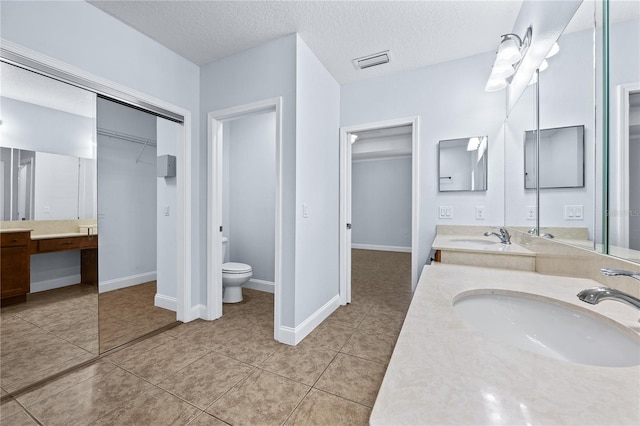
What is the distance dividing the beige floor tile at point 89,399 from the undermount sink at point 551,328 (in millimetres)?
1857

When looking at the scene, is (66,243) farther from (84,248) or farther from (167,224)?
(167,224)

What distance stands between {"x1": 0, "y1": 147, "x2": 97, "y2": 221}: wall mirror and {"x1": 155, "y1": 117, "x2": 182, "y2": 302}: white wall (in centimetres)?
78

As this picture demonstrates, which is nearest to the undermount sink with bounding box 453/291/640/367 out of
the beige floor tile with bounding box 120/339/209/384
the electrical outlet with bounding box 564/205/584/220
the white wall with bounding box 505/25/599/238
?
the white wall with bounding box 505/25/599/238

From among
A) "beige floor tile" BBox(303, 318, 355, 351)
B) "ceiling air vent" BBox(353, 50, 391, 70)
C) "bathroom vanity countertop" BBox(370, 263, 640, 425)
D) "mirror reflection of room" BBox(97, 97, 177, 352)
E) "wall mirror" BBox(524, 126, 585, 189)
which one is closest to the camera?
"bathroom vanity countertop" BBox(370, 263, 640, 425)

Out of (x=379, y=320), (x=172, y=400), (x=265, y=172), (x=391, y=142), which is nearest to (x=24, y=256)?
(x=172, y=400)

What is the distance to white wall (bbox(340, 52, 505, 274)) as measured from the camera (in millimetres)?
2338

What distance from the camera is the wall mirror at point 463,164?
238cm

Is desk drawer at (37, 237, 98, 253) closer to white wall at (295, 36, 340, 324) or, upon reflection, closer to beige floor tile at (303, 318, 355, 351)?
white wall at (295, 36, 340, 324)

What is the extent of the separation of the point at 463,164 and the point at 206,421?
265 centimetres

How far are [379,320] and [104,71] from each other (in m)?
3.06

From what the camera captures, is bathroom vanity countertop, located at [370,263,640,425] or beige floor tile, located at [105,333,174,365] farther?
beige floor tile, located at [105,333,174,365]

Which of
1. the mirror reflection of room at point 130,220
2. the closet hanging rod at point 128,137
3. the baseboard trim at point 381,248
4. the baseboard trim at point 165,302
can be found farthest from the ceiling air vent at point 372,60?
the baseboard trim at point 381,248

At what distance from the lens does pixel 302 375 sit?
1704mm

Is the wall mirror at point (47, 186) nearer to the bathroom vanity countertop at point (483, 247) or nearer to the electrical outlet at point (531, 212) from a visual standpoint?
the bathroom vanity countertop at point (483, 247)
